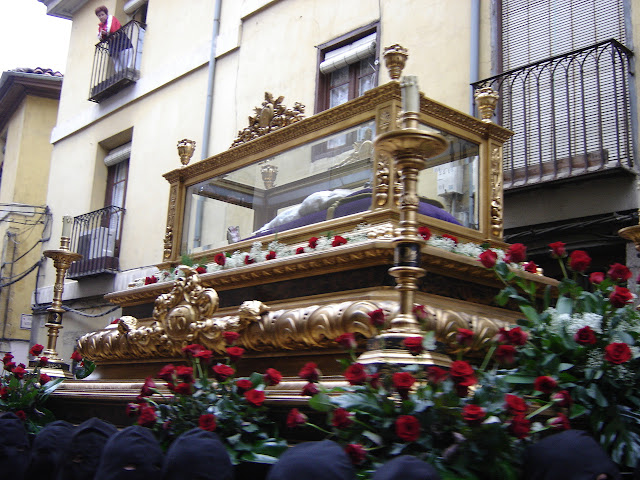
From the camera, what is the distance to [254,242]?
4.07 m

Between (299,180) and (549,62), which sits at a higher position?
(549,62)

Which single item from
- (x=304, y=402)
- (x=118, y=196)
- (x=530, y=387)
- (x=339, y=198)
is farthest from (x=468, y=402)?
(x=118, y=196)

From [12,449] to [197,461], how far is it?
1088 mm

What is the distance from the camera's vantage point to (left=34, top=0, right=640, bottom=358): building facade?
5.09 m

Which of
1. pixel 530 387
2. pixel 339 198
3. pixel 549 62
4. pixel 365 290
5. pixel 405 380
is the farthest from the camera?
pixel 549 62

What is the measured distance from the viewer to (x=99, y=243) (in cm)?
952

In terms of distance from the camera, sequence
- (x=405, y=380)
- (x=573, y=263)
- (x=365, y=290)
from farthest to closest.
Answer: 1. (x=365, y=290)
2. (x=573, y=263)
3. (x=405, y=380)

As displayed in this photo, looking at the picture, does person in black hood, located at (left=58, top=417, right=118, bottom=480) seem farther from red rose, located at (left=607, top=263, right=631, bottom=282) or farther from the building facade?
red rose, located at (left=607, top=263, right=631, bottom=282)

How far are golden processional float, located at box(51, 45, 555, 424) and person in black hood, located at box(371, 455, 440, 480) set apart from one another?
524 millimetres

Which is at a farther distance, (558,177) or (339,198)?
(558,177)

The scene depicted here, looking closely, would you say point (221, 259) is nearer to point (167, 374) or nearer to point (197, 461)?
point (167, 374)

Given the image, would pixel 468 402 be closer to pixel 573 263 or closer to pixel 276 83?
pixel 573 263

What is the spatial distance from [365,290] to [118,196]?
7.66 metres

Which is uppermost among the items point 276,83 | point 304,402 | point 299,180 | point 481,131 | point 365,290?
point 276,83
